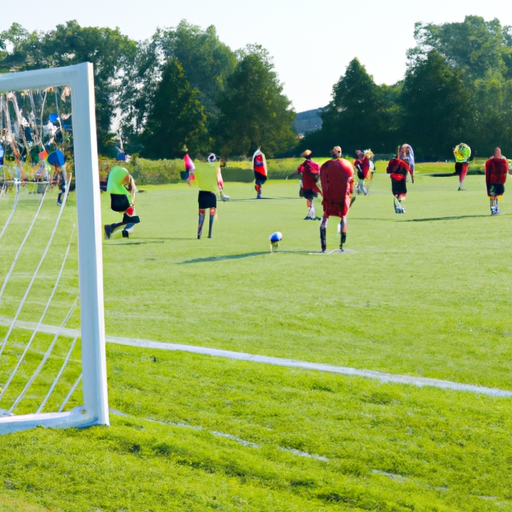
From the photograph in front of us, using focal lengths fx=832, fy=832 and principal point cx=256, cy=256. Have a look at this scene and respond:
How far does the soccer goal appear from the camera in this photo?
4.54 m

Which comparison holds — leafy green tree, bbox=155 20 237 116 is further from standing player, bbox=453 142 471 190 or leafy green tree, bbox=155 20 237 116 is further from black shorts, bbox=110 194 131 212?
black shorts, bbox=110 194 131 212

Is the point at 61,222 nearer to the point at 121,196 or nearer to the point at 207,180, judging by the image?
the point at 207,180

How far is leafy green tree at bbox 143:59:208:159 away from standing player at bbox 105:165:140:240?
201 feet

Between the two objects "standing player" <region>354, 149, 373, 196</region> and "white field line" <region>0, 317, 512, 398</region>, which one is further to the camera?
"standing player" <region>354, 149, 373, 196</region>

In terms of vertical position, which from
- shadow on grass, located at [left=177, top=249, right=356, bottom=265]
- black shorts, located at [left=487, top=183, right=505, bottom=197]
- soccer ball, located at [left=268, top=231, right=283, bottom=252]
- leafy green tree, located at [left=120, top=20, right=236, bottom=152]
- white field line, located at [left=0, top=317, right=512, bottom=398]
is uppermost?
leafy green tree, located at [left=120, top=20, right=236, bottom=152]

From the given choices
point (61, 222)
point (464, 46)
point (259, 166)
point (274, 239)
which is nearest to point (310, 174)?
point (274, 239)

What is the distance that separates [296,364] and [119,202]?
34.5ft

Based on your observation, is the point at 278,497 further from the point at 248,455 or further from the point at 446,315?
the point at 446,315

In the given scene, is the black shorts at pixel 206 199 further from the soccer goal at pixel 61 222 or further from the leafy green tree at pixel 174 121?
the leafy green tree at pixel 174 121

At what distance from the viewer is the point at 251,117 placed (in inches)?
3110

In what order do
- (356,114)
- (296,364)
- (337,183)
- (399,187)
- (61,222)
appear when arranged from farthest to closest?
(356,114), (399,187), (337,183), (296,364), (61,222)

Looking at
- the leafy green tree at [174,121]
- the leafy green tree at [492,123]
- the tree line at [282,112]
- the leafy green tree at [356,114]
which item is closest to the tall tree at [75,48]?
the tree line at [282,112]

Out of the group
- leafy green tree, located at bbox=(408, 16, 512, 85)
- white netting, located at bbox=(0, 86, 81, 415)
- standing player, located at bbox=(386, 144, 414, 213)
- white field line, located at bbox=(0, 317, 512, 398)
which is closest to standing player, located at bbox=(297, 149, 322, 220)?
standing player, located at bbox=(386, 144, 414, 213)

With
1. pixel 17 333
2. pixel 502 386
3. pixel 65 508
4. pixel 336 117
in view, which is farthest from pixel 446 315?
pixel 336 117
